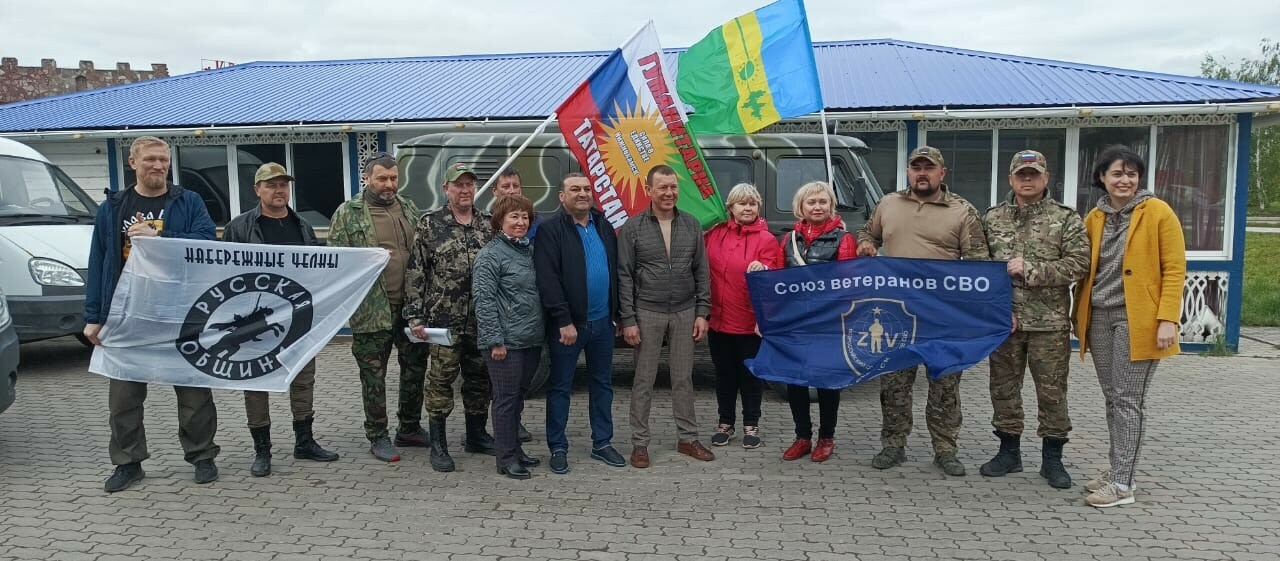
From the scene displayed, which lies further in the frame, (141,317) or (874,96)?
(874,96)

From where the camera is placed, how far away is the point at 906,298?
491 cm

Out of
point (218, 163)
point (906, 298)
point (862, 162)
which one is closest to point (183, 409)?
point (906, 298)

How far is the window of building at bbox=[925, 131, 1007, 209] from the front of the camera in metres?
10.4

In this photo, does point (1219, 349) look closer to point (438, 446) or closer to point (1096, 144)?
point (1096, 144)

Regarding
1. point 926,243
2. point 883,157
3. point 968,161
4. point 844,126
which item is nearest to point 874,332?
point 926,243

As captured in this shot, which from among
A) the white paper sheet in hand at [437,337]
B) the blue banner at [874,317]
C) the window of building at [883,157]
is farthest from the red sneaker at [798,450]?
the window of building at [883,157]

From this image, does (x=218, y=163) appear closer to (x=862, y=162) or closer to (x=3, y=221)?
(x=3, y=221)

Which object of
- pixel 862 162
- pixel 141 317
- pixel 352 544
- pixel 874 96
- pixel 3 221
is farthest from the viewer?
pixel 874 96

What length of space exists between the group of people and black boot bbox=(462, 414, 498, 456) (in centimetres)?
1

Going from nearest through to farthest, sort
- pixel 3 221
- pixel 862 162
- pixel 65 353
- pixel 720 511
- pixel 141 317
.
A: pixel 720 511 < pixel 141 317 < pixel 862 162 < pixel 3 221 < pixel 65 353

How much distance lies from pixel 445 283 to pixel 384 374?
0.77 metres

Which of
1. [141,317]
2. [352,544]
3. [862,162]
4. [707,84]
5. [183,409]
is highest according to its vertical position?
[707,84]

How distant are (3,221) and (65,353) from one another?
195 centimetres

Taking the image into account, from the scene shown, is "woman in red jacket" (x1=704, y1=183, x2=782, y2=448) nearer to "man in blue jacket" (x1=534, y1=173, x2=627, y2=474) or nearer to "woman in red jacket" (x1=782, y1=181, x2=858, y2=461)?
"woman in red jacket" (x1=782, y1=181, x2=858, y2=461)
